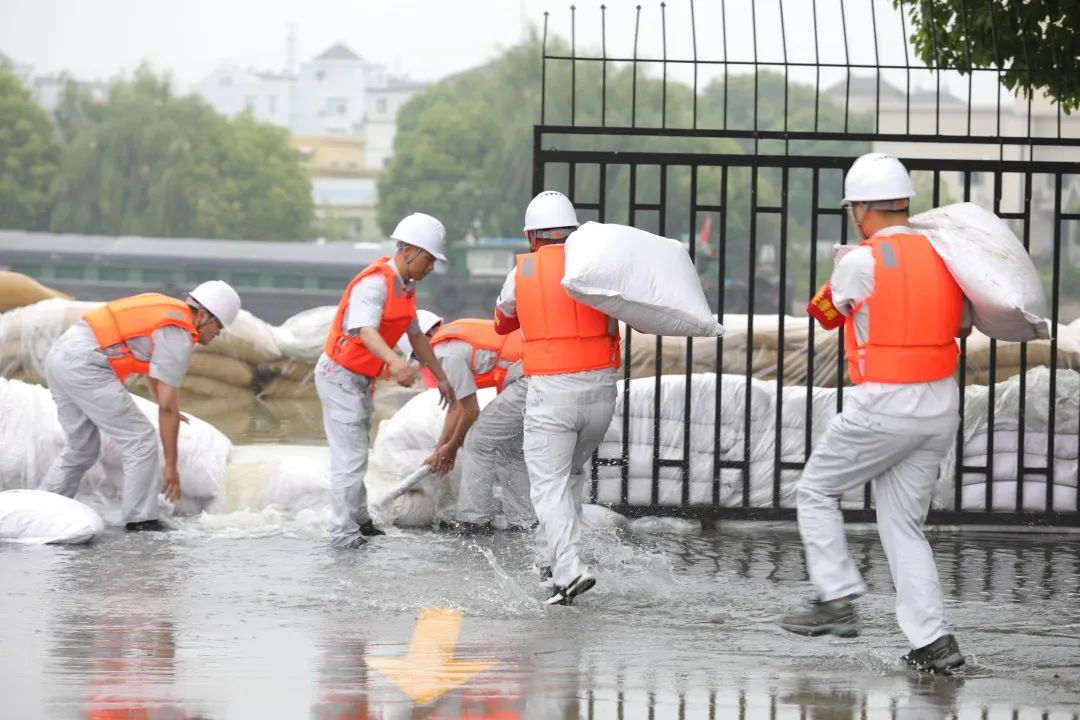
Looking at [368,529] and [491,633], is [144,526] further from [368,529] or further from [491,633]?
[491,633]

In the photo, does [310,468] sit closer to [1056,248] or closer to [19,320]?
[1056,248]

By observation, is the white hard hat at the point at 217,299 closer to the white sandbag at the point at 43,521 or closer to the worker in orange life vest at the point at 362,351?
the worker in orange life vest at the point at 362,351

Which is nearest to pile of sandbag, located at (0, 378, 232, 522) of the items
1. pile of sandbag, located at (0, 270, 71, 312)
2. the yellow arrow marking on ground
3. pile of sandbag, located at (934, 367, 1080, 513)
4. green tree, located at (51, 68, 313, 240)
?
the yellow arrow marking on ground

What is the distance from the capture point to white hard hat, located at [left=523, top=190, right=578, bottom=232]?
6.60 metres

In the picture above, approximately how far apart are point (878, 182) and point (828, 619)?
1.56 m

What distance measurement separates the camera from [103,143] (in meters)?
65.0

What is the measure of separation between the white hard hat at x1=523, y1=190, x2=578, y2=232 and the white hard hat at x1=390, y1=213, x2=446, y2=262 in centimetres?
109

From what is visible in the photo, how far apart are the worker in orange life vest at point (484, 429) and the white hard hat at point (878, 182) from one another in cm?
292

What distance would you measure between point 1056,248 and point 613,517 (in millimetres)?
2661

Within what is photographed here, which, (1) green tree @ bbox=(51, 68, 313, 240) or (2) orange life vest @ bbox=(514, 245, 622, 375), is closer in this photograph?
(2) orange life vest @ bbox=(514, 245, 622, 375)

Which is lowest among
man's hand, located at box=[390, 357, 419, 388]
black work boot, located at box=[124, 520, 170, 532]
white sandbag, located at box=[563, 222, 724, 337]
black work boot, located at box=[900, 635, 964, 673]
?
black work boot, located at box=[124, 520, 170, 532]

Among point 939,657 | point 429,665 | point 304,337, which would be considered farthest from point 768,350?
point 429,665

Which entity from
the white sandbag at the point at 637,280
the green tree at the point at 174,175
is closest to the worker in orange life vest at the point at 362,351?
the white sandbag at the point at 637,280

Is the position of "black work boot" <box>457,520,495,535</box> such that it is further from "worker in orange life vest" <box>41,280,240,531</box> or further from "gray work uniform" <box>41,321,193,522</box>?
"gray work uniform" <box>41,321,193,522</box>
